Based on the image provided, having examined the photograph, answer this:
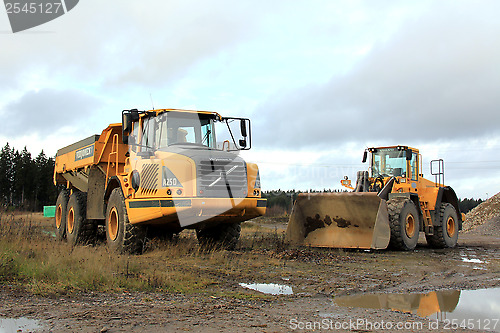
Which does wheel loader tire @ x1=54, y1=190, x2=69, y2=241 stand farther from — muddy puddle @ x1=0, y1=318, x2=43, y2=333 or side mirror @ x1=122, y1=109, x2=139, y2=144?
muddy puddle @ x1=0, y1=318, x2=43, y2=333

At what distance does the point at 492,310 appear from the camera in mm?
6520

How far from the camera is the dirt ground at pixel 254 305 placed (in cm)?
533

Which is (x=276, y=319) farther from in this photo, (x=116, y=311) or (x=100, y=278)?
(x=100, y=278)

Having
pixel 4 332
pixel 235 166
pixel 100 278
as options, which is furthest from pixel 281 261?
pixel 4 332

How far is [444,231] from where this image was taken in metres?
15.7

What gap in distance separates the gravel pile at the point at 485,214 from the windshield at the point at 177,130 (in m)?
21.3

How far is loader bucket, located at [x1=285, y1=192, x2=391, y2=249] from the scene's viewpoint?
13016mm

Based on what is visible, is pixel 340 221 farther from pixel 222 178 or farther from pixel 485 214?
pixel 485 214

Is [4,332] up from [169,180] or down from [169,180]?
down

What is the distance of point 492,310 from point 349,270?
3.47 metres

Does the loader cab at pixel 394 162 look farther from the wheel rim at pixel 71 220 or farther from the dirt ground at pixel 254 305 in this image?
the wheel rim at pixel 71 220

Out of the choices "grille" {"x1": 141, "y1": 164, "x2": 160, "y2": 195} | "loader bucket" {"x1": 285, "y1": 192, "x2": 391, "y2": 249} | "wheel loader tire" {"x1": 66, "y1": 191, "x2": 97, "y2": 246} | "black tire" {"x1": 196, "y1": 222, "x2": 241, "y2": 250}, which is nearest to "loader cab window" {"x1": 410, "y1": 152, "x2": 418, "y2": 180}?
"loader bucket" {"x1": 285, "y1": 192, "x2": 391, "y2": 249}

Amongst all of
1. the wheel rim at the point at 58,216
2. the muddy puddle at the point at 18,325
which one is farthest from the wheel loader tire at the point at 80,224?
the muddy puddle at the point at 18,325

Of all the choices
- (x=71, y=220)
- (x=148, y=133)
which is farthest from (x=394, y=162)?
(x=71, y=220)
